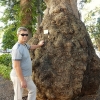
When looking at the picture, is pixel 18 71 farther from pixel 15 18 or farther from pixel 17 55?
pixel 15 18

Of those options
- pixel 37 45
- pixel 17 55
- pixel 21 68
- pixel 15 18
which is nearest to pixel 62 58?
pixel 37 45

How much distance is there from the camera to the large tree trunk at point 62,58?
250 inches

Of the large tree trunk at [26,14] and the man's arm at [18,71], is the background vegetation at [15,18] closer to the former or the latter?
the large tree trunk at [26,14]

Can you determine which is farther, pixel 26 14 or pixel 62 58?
pixel 26 14

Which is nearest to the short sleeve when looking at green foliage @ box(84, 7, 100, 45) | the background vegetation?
the background vegetation

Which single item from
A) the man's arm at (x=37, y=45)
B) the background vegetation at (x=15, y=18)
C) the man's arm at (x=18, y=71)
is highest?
the background vegetation at (x=15, y=18)

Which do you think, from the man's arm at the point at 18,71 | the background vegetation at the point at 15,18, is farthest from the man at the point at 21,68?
the background vegetation at the point at 15,18

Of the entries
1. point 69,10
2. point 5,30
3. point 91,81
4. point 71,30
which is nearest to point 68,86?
point 91,81

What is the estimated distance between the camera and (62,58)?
21.2ft

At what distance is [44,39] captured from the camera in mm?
6766

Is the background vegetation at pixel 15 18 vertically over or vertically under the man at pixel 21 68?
over

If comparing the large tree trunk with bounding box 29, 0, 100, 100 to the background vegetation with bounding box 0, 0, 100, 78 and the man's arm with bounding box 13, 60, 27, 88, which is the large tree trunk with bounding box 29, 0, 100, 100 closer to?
the man's arm with bounding box 13, 60, 27, 88

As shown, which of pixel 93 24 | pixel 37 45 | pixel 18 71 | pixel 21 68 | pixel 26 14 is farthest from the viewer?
pixel 93 24

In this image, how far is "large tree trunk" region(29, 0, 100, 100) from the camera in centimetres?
635
